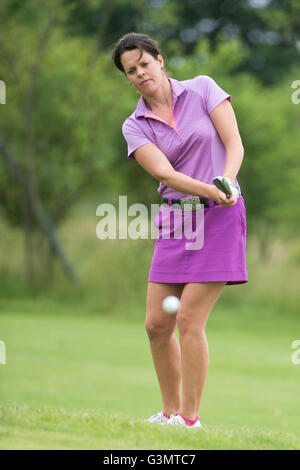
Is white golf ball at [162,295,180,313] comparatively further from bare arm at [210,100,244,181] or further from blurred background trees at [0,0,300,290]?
blurred background trees at [0,0,300,290]

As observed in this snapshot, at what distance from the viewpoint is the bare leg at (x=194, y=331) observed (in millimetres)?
4438

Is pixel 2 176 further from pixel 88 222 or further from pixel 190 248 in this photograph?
pixel 190 248

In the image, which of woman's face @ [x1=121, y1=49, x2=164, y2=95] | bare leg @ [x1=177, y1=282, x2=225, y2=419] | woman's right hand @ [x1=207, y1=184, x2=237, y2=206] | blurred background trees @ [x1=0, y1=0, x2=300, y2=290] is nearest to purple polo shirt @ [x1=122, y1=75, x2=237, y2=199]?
woman's face @ [x1=121, y1=49, x2=164, y2=95]

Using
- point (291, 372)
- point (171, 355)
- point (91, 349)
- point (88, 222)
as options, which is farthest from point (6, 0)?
point (171, 355)

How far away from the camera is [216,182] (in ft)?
13.7

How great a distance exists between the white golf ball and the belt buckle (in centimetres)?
49

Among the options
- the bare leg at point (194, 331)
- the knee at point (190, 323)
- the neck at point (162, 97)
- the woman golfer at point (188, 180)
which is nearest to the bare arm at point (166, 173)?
the woman golfer at point (188, 180)

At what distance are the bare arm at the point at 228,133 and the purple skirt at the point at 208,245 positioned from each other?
235mm

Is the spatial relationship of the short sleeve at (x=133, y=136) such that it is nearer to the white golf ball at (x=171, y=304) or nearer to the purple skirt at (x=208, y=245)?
the purple skirt at (x=208, y=245)

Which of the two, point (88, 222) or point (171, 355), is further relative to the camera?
point (88, 222)

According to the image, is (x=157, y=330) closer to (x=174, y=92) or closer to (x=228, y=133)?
(x=228, y=133)

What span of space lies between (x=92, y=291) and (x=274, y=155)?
6586 mm

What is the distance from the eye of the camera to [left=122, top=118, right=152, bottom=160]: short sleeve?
14.7ft
